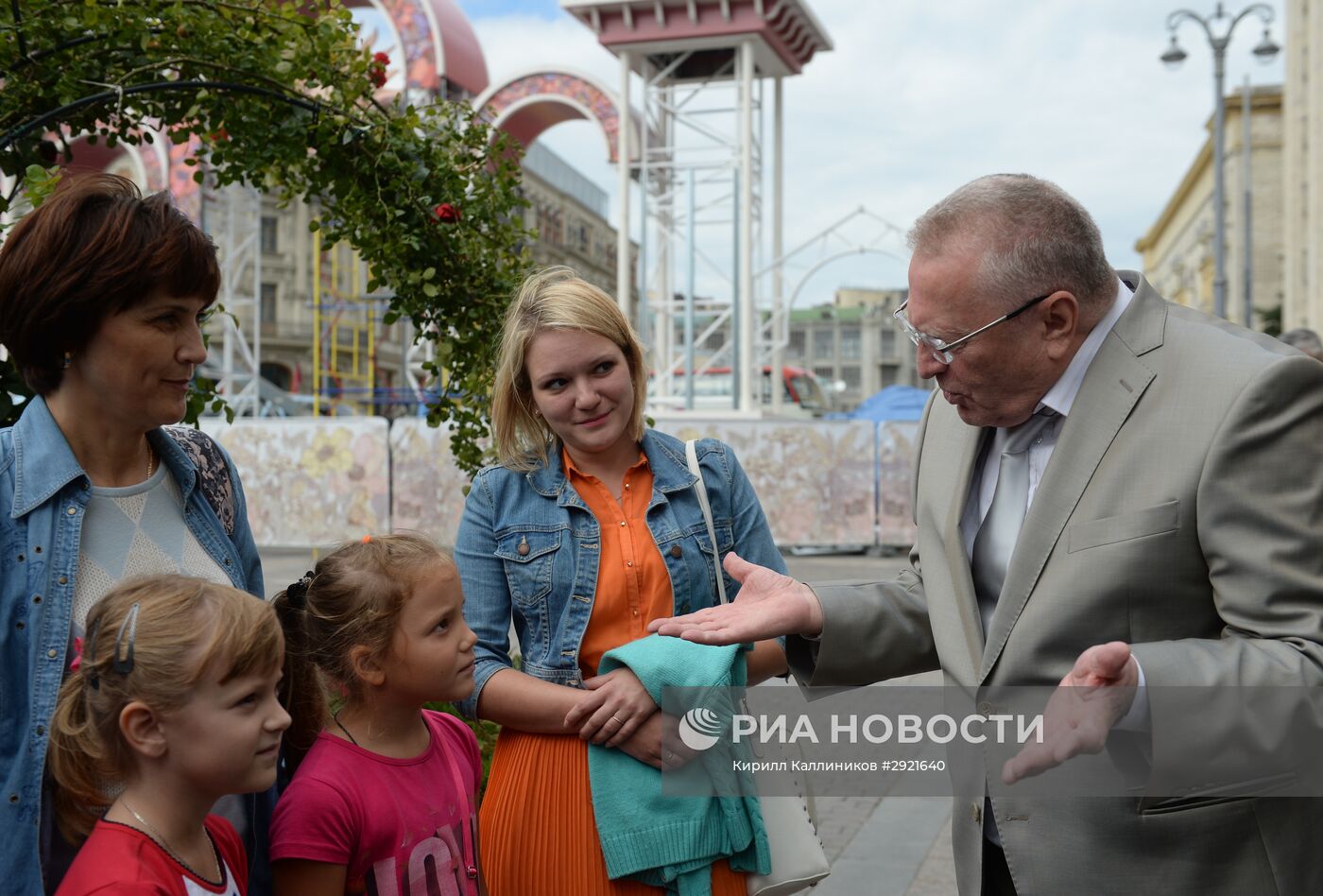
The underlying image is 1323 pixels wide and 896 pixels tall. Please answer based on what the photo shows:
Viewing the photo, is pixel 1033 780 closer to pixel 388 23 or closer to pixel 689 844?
pixel 689 844

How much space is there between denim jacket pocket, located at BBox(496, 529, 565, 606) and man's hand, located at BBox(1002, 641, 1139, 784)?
1148 millimetres

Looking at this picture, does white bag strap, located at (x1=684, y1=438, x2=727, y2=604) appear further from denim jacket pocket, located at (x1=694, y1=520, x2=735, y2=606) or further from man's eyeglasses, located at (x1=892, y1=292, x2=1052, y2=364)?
man's eyeglasses, located at (x1=892, y1=292, x2=1052, y2=364)

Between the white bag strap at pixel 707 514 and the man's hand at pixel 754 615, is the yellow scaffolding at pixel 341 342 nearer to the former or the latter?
the white bag strap at pixel 707 514

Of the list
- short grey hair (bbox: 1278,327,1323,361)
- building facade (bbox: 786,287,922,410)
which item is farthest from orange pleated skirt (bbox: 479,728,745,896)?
building facade (bbox: 786,287,922,410)

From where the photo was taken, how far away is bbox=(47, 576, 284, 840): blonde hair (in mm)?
2033

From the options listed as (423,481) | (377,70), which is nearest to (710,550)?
(377,70)

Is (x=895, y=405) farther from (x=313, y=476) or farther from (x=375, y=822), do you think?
(x=375, y=822)

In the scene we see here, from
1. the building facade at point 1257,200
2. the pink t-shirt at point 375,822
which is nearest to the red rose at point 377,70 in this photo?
the pink t-shirt at point 375,822

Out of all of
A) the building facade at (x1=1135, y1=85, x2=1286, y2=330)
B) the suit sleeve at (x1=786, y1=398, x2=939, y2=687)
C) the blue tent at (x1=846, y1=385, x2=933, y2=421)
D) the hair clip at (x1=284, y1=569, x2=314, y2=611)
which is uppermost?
the building facade at (x1=1135, y1=85, x2=1286, y2=330)

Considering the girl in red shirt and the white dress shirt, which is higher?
the white dress shirt

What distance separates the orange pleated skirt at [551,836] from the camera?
101 inches

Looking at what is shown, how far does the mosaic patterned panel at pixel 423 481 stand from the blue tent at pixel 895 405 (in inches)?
235

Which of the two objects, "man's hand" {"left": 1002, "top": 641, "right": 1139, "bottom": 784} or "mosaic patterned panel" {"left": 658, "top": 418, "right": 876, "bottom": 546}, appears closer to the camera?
"man's hand" {"left": 1002, "top": 641, "right": 1139, "bottom": 784}

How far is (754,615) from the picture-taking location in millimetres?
2371
